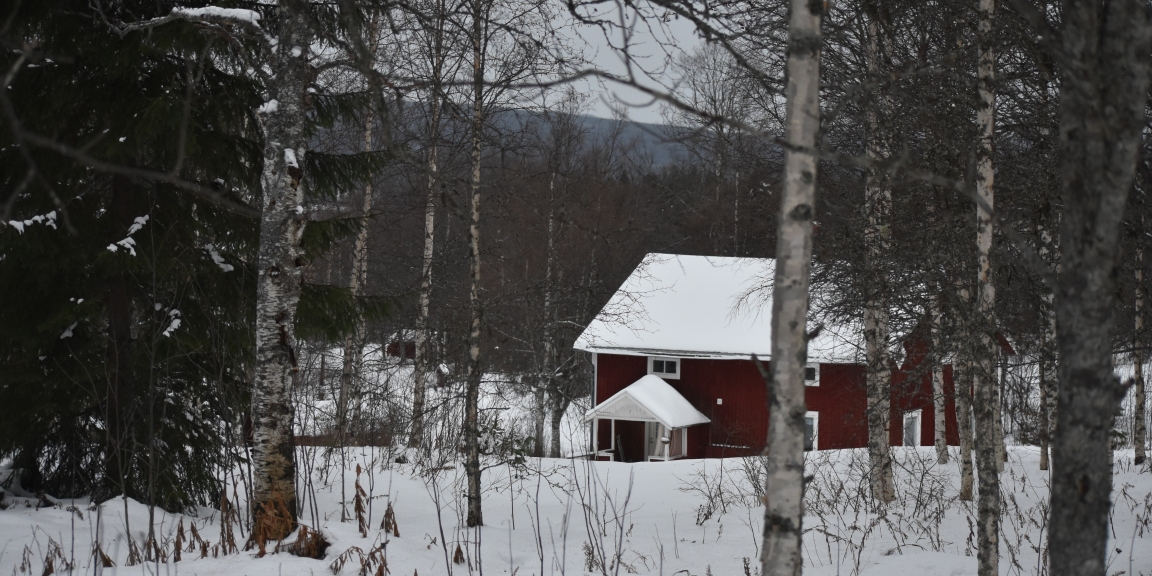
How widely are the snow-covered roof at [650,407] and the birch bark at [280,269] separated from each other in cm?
1425

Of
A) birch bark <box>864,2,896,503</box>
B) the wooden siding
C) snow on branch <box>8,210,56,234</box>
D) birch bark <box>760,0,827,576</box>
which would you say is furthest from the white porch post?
birch bark <box>760,0,827,576</box>

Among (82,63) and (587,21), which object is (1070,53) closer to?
(587,21)

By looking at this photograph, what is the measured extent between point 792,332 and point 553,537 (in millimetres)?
5191

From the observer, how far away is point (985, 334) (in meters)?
5.24

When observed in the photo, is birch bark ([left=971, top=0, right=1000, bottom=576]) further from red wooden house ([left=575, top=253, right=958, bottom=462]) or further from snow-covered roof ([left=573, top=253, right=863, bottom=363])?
red wooden house ([left=575, top=253, right=958, bottom=462])

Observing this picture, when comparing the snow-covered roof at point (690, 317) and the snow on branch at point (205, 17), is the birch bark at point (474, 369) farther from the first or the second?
the snow-covered roof at point (690, 317)

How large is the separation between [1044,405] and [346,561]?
10.3m

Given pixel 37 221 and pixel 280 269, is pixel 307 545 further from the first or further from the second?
pixel 37 221

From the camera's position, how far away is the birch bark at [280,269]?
17.7 feet

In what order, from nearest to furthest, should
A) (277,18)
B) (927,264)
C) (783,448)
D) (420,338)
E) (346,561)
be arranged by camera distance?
1. (783,448)
2. (346,561)
3. (927,264)
4. (277,18)
5. (420,338)

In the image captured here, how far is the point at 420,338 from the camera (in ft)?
42.3

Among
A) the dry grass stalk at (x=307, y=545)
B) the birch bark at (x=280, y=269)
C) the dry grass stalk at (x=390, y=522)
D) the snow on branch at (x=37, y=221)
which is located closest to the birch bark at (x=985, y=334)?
the dry grass stalk at (x=390, y=522)

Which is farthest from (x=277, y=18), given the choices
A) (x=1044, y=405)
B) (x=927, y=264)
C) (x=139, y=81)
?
(x=1044, y=405)

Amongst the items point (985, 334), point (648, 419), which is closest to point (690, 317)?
point (648, 419)
